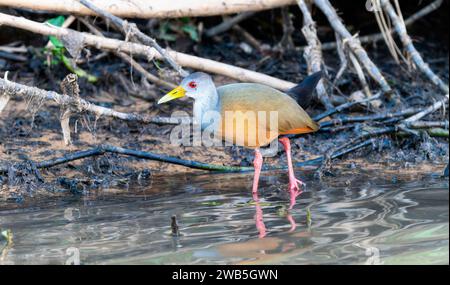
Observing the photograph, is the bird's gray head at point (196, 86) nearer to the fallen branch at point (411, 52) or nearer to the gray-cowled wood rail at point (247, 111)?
the gray-cowled wood rail at point (247, 111)

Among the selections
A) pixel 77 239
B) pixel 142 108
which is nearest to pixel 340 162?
pixel 142 108

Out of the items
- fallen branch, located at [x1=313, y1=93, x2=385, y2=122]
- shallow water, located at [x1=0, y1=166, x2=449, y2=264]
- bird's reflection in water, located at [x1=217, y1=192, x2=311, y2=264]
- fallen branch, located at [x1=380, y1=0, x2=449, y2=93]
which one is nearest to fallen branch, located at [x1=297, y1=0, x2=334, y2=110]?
fallen branch, located at [x1=313, y1=93, x2=385, y2=122]

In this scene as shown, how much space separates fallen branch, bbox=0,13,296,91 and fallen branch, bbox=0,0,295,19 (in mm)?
196

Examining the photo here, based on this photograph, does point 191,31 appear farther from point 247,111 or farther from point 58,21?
point 247,111

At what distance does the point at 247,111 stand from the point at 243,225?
1279 mm

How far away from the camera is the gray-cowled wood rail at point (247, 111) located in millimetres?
5969

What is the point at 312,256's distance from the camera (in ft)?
14.4

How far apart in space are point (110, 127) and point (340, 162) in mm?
2310

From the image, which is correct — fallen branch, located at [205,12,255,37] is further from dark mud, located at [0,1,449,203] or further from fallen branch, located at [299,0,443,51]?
fallen branch, located at [299,0,443,51]

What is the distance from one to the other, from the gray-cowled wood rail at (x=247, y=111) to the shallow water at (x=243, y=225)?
1.42 ft

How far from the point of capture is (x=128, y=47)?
671 cm
